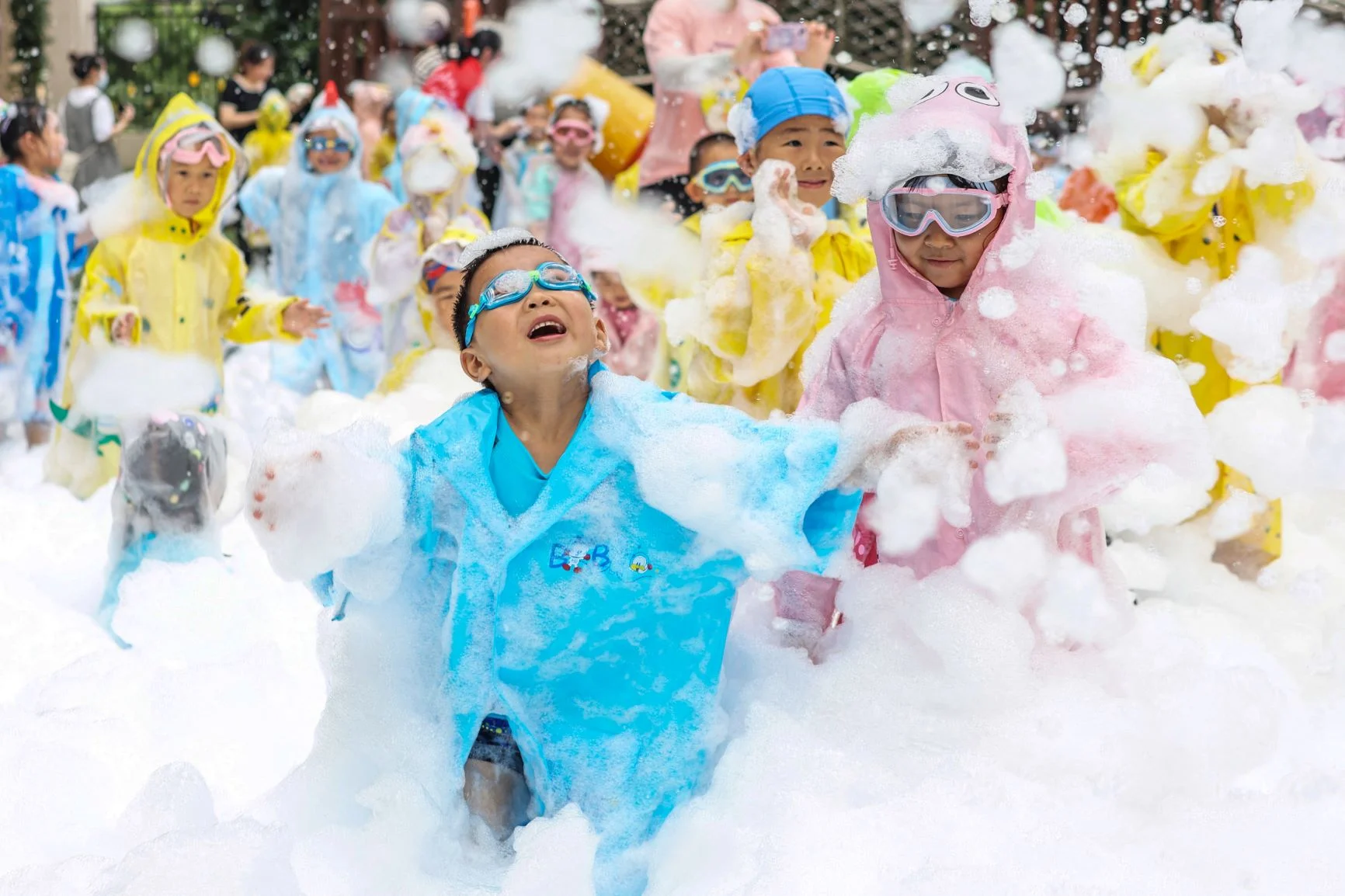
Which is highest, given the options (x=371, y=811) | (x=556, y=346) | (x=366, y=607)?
(x=556, y=346)

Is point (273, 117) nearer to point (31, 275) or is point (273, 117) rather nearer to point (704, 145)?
point (31, 275)

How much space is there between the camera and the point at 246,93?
1061cm

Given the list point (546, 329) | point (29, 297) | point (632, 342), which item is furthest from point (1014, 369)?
point (29, 297)

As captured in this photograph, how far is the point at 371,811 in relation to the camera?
2.52 meters

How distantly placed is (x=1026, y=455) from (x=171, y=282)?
12.4 feet

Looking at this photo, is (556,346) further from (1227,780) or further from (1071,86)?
(1071,86)

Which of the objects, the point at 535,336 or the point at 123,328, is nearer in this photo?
the point at 535,336

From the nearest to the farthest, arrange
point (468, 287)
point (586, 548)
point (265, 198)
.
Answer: point (586, 548), point (468, 287), point (265, 198)

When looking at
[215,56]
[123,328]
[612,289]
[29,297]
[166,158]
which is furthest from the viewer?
[215,56]

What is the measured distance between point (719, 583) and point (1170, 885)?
2.66 feet

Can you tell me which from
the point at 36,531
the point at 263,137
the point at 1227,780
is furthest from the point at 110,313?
the point at 263,137

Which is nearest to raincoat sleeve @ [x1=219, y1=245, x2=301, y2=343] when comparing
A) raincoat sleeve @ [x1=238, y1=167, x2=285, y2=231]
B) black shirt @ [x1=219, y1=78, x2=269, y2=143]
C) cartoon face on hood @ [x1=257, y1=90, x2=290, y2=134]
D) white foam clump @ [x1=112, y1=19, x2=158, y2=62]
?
raincoat sleeve @ [x1=238, y1=167, x2=285, y2=231]

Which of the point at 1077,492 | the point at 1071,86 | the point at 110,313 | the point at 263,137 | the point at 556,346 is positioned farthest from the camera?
the point at 263,137

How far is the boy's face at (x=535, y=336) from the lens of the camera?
250 centimetres
